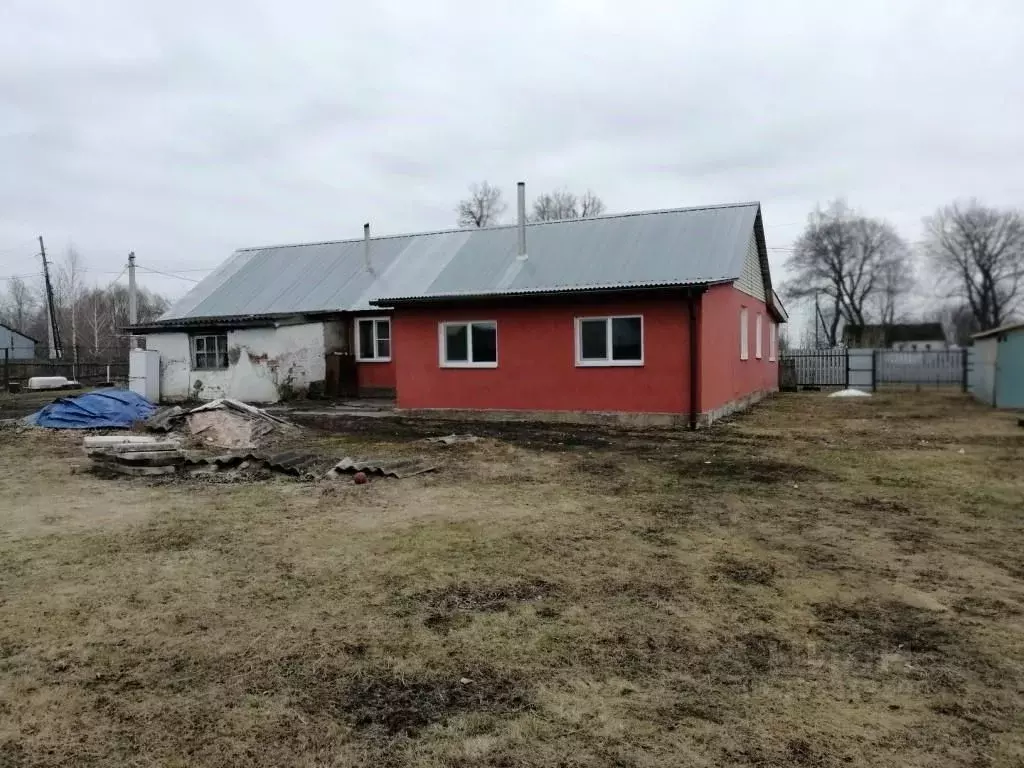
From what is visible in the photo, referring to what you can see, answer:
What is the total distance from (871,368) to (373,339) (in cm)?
2017

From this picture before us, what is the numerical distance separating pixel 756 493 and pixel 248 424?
8730 mm

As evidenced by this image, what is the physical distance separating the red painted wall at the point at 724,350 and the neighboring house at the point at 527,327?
0.07m

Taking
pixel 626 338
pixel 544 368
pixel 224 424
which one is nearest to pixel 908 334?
pixel 626 338

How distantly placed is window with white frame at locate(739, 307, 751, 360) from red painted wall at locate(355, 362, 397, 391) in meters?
9.63

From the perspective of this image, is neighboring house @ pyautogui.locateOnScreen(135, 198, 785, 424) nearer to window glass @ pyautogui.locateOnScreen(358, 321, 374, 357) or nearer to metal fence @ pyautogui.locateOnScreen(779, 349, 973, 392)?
window glass @ pyautogui.locateOnScreen(358, 321, 374, 357)

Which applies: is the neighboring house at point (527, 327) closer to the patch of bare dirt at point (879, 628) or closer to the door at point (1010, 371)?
the door at point (1010, 371)

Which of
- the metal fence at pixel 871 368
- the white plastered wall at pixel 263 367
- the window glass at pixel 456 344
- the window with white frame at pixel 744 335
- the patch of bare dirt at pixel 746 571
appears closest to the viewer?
the patch of bare dirt at pixel 746 571

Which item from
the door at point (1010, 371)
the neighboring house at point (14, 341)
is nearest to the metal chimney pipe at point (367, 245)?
the door at point (1010, 371)

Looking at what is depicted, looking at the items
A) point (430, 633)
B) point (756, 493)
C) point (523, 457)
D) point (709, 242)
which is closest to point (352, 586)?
point (430, 633)

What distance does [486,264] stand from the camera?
17.0 meters

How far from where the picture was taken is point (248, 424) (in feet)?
41.0

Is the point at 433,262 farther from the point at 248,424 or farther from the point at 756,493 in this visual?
the point at 756,493

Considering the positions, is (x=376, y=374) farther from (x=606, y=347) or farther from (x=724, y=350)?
(x=724, y=350)

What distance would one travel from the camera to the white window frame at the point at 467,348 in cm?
1540
